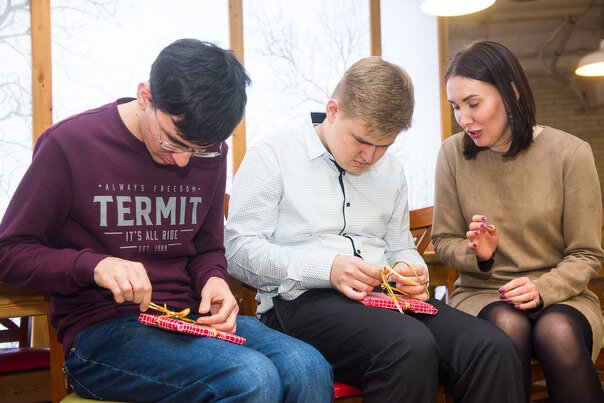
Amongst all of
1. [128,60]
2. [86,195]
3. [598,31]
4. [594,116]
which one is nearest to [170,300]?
[86,195]

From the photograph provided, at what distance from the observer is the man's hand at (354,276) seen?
1.69m

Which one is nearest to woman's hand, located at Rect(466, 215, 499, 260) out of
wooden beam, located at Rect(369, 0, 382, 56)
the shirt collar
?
the shirt collar

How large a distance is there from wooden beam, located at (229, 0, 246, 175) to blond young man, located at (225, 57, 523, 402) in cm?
331

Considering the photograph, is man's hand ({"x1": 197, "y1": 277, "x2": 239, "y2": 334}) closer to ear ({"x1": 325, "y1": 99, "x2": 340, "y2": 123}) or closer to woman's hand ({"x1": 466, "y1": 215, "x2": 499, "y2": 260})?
ear ({"x1": 325, "y1": 99, "x2": 340, "y2": 123})

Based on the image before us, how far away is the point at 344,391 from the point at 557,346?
0.60m

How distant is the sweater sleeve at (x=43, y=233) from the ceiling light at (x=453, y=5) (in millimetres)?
3054

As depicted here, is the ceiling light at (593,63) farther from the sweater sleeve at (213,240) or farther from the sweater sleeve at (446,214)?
the sweater sleeve at (213,240)

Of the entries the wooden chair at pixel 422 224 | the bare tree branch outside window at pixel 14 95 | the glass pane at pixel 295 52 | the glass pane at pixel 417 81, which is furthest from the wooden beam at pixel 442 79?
the wooden chair at pixel 422 224

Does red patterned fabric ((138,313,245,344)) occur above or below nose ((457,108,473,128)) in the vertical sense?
below

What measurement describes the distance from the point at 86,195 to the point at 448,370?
3.26 ft

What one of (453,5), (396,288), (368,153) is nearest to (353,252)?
(396,288)

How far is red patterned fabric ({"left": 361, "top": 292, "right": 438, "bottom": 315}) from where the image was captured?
1.73 m

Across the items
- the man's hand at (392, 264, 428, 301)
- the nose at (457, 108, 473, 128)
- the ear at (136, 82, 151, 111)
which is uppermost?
the ear at (136, 82, 151, 111)

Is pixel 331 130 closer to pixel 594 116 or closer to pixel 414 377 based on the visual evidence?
pixel 414 377
